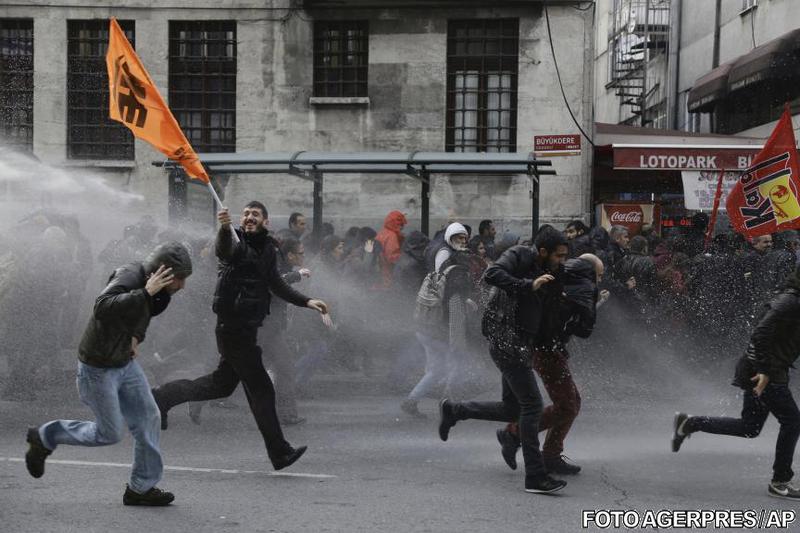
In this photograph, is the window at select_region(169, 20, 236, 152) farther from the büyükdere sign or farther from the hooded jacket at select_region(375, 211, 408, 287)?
the hooded jacket at select_region(375, 211, 408, 287)

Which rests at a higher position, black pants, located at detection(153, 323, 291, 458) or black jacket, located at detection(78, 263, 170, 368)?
black jacket, located at detection(78, 263, 170, 368)

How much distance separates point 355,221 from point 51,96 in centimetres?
616

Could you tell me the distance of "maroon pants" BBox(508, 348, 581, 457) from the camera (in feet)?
22.5

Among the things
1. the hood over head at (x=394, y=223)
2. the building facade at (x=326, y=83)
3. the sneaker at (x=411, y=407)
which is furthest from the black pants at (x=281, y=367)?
the building facade at (x=326, y=83)

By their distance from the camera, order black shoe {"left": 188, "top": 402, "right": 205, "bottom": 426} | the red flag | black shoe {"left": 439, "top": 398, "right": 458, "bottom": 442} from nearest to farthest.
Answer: black shoe {"left": 439, "top": 398, "right": 458, "bottom": 442} < black shoe {"left": 188, "top": 402, "right": 205, "bottom": 426} < the red flag

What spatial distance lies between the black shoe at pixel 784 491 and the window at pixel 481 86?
12.6 m

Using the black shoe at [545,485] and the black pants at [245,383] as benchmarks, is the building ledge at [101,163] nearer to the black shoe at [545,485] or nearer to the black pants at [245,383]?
the black pants at [245,383]

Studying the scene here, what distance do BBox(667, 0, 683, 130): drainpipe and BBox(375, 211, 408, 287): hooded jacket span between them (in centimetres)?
1859

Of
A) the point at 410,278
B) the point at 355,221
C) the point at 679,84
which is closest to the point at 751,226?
the point at 410,278

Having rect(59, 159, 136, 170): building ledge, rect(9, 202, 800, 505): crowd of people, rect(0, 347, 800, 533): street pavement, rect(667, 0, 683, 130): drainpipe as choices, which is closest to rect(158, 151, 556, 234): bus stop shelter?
rect(9, 202, 800, 505): crowd of people

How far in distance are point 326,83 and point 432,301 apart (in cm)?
997

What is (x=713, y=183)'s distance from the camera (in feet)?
50.8

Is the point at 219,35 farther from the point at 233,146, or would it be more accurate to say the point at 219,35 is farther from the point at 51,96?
the point at 51,96

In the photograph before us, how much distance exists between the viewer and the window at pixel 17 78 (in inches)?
743
